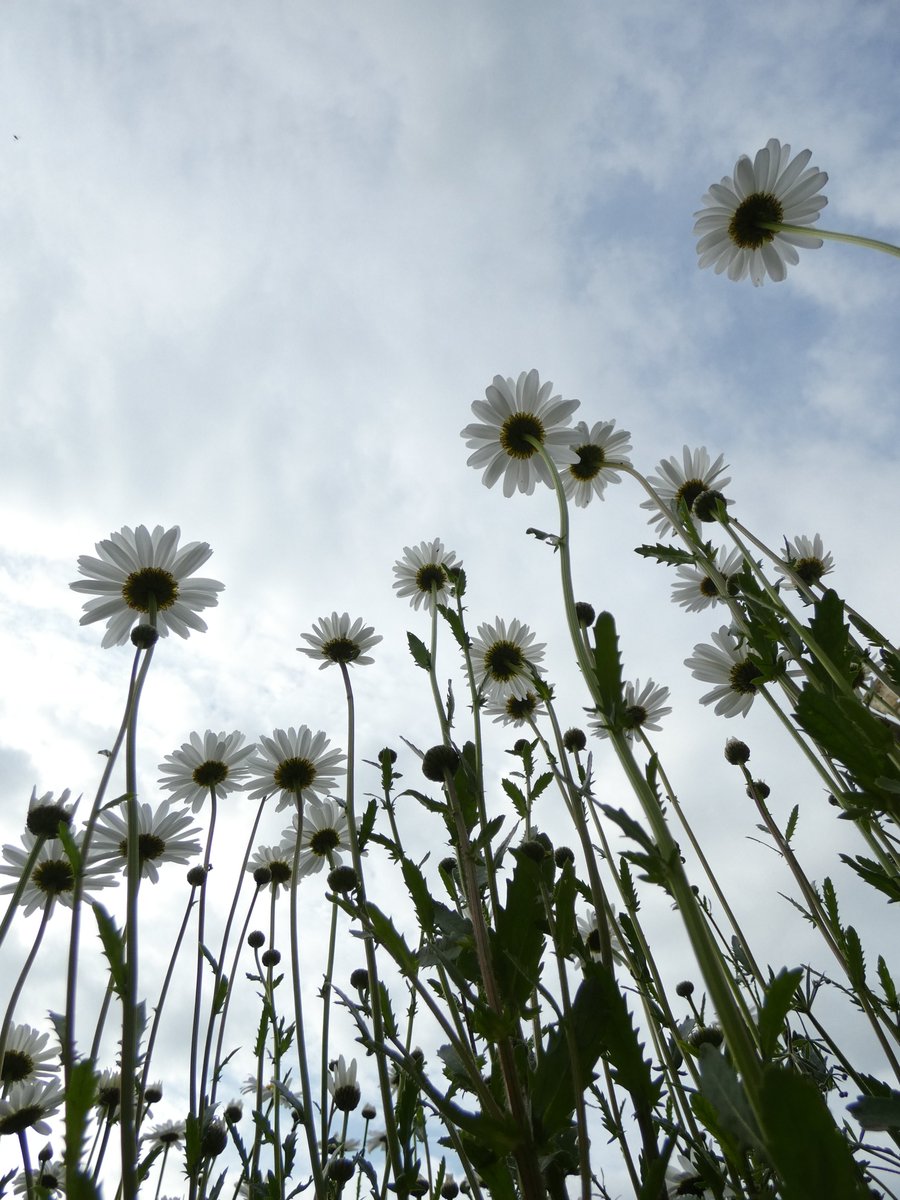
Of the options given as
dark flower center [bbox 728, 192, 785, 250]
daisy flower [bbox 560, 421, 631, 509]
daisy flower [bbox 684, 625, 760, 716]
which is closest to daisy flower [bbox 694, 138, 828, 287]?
dark flower center [bbox 728, 192, 785, 250]

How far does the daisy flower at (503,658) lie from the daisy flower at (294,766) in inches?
31.6

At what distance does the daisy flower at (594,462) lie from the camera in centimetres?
344

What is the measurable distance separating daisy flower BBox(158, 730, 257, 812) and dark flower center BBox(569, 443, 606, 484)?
1.93 m

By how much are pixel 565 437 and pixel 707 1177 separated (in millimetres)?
2472

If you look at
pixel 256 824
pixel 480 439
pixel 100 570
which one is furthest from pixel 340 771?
pixel 480 439

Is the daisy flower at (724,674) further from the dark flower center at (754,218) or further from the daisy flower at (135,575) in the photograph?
the daisy flower at (135,575)

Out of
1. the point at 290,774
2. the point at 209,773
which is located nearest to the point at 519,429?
the point at 290,774

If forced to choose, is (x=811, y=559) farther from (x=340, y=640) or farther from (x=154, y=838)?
(x=154, y=838)

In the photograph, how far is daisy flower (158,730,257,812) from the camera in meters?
3.63

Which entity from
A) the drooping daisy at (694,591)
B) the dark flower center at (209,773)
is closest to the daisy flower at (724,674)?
the drooping daisy at (694,591)

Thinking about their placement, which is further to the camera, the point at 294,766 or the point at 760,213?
the point at 294,766

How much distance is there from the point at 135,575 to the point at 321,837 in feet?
4.98

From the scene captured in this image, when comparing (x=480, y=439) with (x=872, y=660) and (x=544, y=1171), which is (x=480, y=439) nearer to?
(x=872, y=660)

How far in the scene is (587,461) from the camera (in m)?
3.44
